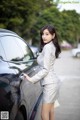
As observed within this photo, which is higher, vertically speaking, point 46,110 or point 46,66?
point 46,66

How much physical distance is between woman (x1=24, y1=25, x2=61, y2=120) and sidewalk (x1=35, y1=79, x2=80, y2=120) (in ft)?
5.99

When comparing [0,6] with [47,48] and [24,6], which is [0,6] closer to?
[24,6]

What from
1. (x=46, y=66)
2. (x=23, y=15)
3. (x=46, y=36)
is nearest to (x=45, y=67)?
(x=46, y=66)

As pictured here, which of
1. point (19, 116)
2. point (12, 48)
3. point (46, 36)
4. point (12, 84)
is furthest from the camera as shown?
point (12, 48)

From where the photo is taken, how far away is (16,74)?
169 inches

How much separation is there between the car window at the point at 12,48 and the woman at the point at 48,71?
416 mm

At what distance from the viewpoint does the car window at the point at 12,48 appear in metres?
4.77

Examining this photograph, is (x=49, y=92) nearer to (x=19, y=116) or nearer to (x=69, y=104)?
(x=19, y=116)

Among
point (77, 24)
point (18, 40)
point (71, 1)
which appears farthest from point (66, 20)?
point (18, 40)

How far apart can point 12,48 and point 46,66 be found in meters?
0.88

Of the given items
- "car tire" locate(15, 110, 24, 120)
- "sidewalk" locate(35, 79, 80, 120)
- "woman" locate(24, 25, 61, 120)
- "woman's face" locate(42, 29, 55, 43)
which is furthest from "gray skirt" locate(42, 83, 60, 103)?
"sidewalk" locate(35, 79, 80, 120)

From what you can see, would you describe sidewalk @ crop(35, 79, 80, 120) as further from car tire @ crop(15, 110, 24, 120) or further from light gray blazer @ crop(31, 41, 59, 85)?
car tire @ crop(15, 110, 24, 120)

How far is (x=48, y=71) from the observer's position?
466 centimetres

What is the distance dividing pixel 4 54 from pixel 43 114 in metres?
0.95
